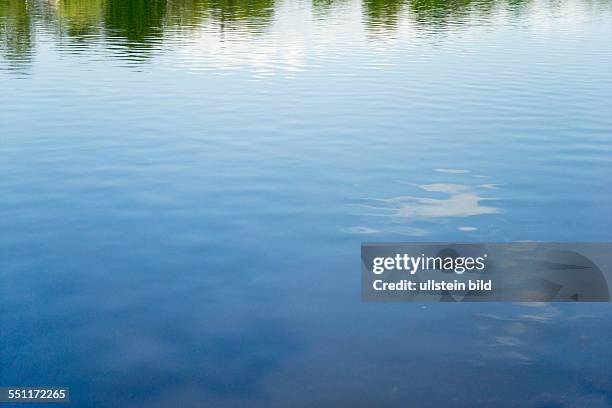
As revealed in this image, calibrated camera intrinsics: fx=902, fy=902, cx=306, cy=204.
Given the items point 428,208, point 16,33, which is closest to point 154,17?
point 16,33

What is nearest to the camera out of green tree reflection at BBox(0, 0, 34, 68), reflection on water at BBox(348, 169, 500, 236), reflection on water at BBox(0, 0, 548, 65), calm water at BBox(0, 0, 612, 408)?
calm water at BBox(0, 0, 612, 408)

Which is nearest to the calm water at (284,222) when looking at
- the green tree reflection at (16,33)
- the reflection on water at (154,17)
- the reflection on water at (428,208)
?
the reflection on water at (428,208)

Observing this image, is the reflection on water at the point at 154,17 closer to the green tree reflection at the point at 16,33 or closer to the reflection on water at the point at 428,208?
the green tree reflection at the point at 16,33

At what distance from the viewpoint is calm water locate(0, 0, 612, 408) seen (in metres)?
17.0

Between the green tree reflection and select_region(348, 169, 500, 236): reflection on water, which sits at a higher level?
the green tree reflection

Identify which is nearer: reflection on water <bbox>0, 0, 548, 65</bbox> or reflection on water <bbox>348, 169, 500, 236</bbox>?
reflection on water <bbox>348, 169, 500, 236</bbox>

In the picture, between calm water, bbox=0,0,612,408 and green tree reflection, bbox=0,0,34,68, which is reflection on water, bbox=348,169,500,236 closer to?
calm water, bbox=0,0,612,408

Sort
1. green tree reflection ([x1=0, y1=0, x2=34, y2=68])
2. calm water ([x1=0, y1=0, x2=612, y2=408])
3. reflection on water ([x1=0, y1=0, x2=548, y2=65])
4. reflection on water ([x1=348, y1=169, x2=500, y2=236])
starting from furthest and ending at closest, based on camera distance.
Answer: reflection on water ([x1=0, y1=0, x2=548, y2=65]), green tree reflection ([x1=0, y1=0, x2=34, y2=68]), reflection on water ([x1=348, y1=169, x2=500, y2=236]), calm water ([x1=0, y1=0, x2=612, y2=408])

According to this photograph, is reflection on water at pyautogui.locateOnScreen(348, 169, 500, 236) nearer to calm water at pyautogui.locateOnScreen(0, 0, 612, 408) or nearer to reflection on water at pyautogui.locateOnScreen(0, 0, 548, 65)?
calm water at pyautogui.locateOnScreen(0, 0, 612, 408)

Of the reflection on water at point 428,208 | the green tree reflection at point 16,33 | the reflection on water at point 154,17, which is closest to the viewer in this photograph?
the reflection on water at point 428,208

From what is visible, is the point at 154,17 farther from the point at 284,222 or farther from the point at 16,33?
the point at 284,222

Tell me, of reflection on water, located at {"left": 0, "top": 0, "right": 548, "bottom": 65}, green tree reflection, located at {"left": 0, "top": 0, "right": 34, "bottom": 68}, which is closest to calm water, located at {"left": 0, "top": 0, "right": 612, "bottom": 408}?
green tree reflection, located at {"left": 0, "top": 0, "right": 34, "bottom": 68}

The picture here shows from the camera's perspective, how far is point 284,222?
87.8ft

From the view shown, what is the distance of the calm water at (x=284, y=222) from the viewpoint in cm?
1703
